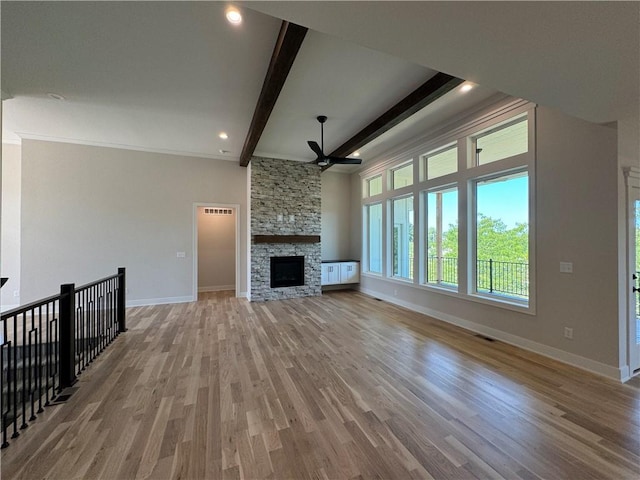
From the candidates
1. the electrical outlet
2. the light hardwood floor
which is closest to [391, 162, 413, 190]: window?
the electrical outlet

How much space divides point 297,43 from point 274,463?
3.43 meters

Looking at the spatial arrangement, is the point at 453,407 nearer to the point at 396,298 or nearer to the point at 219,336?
the point at 219,336

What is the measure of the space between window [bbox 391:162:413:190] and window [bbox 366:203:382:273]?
79cm

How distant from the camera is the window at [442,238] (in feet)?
15.9

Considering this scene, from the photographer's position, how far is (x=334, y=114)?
4301 millimetres

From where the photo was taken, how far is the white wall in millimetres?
7777

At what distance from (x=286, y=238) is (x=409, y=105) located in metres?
4.06

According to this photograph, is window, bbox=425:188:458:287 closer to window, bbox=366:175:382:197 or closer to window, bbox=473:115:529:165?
window, bbox=473:115:529:165

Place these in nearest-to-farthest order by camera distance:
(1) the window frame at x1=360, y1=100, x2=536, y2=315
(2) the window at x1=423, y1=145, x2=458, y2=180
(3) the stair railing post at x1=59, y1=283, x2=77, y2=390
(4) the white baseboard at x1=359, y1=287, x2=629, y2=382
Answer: (3) the stair railing post at x1=59, y1=283, x2=77, y2=390
(4) the white baseboard at x1=359, y1=287, x2=629, y2=382
(1) the window frame at x1=360, y1=100, x2=536, y2=315
(2) the window at x1=423, y1=145, x2=458, y2=180

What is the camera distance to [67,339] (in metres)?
2.72

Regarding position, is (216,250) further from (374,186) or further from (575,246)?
(575,246)

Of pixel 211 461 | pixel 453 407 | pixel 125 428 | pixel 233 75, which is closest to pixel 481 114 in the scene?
pixel 233 75

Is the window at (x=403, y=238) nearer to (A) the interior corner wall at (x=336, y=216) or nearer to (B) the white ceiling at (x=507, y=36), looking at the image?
(A) the interior corner wall at (x=336, y=216)

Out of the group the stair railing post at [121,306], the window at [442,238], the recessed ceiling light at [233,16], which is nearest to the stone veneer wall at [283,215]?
the stair railing post at [121,306]
